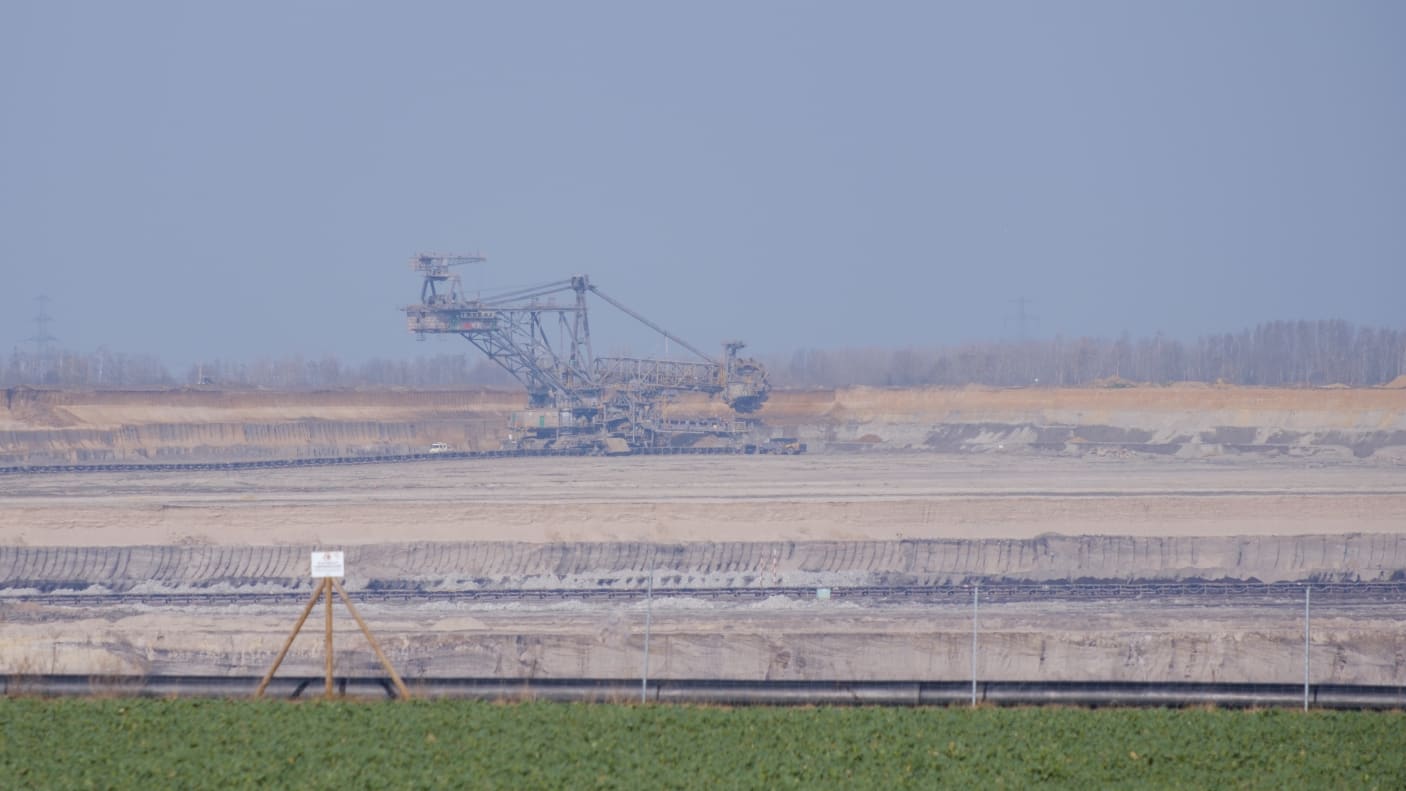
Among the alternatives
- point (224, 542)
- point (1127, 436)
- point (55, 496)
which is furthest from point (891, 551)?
point (1127, 436)

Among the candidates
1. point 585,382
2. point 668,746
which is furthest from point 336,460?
point 668,746

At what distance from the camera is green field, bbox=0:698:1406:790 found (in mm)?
12672

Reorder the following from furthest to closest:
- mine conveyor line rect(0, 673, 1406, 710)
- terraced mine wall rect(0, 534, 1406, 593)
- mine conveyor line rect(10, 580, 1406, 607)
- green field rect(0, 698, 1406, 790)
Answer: terraced mine wall rect(0, 534, 1406, 593) → mine conveyor line rect(10, 580, 1406, 607) → mine conveyor line rect(0, 673, 1406, 710) → green field rect(0, 698, 1406, 790)

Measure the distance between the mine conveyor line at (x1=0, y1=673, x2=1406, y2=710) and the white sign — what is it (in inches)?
62.1

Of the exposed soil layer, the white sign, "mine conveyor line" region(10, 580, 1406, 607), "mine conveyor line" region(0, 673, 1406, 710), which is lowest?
"mine conveyor line" region(10, 580, 1406, 607)

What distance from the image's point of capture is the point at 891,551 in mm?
36188

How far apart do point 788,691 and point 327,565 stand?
5.37m

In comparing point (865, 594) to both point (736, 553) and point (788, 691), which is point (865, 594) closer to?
point (736, 553)

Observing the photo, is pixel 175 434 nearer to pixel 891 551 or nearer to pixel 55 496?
pixel 55 496

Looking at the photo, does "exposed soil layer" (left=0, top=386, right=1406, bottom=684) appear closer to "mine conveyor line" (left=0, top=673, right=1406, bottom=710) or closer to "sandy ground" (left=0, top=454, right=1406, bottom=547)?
"sandy ground" (left=0, top=454, right=1406, bottom=547)

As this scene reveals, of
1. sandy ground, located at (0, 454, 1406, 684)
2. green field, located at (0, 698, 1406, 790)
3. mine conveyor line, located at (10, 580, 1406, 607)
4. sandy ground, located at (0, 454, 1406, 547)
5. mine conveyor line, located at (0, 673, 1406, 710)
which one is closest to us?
green field, located at (0, 698, 1406, 790)

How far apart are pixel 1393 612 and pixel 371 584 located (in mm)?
22562

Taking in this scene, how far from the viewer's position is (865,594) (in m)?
32.2

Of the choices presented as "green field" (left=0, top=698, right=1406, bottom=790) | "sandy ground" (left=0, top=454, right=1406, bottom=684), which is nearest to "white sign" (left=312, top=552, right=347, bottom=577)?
"green field" (left=0, top=698, right=1406, bottom=790)
